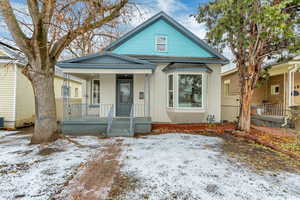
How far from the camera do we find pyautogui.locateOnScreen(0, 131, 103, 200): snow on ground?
2828 mm

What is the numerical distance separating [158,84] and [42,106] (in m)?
5.86

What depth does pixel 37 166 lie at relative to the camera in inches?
151

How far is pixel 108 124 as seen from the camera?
7039 millimetres

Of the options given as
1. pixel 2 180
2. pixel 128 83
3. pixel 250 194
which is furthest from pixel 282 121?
pixel 2 180

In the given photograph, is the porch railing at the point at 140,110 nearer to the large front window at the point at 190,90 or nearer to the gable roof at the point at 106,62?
the large front window at the point at 190,90

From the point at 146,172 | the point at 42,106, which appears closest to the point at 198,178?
the point at 146,172

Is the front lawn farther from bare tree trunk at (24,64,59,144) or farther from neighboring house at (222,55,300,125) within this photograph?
neighboring house at (222,55,300,125)

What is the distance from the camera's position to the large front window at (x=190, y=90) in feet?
26.6

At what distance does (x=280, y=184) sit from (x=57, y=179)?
4.79m

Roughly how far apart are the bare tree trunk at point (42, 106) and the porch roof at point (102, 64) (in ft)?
3.95

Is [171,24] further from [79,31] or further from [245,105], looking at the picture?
[245,105]

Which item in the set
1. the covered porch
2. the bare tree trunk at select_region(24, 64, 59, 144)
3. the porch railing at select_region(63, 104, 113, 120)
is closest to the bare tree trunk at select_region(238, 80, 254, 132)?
the covered porch

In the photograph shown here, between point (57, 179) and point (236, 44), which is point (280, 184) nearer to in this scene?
point (57, 179)

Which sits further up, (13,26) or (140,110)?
(13,26)
